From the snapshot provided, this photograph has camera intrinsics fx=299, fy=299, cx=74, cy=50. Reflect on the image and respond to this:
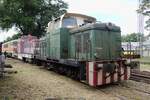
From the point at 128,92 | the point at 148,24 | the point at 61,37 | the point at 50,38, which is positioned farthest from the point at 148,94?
the point at 148,24

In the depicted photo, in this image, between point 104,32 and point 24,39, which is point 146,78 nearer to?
point 104,32

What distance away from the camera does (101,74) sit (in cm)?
1130

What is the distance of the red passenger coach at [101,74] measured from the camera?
1108 cm

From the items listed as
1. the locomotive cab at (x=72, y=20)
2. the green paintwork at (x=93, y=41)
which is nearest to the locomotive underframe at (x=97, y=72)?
the green paintwork at (x=93, y=41)

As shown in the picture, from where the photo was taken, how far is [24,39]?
3138 cm

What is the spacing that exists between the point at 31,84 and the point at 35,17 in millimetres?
35434

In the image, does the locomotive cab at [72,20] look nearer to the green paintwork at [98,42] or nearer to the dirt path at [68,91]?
the green paintwork at [98,42]

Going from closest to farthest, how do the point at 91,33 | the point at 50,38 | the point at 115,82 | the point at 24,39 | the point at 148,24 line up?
the point at 91,33
the point at 115,82
the point at 50,38
the point at 24,39
the point at 148,24

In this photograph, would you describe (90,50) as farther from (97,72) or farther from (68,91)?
(68,91)

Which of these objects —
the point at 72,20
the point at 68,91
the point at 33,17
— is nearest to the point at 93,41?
the point at 68,91

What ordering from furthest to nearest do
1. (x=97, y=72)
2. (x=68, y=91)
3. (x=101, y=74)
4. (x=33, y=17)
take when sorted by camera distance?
(x=33, y=17), (x=101, y=74), (x=97, y=72), (x=68, y=91)

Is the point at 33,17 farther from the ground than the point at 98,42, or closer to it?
farther from the ground

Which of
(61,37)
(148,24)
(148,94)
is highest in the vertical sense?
(148,24)

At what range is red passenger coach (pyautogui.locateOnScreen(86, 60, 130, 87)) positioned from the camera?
36.3 ft
